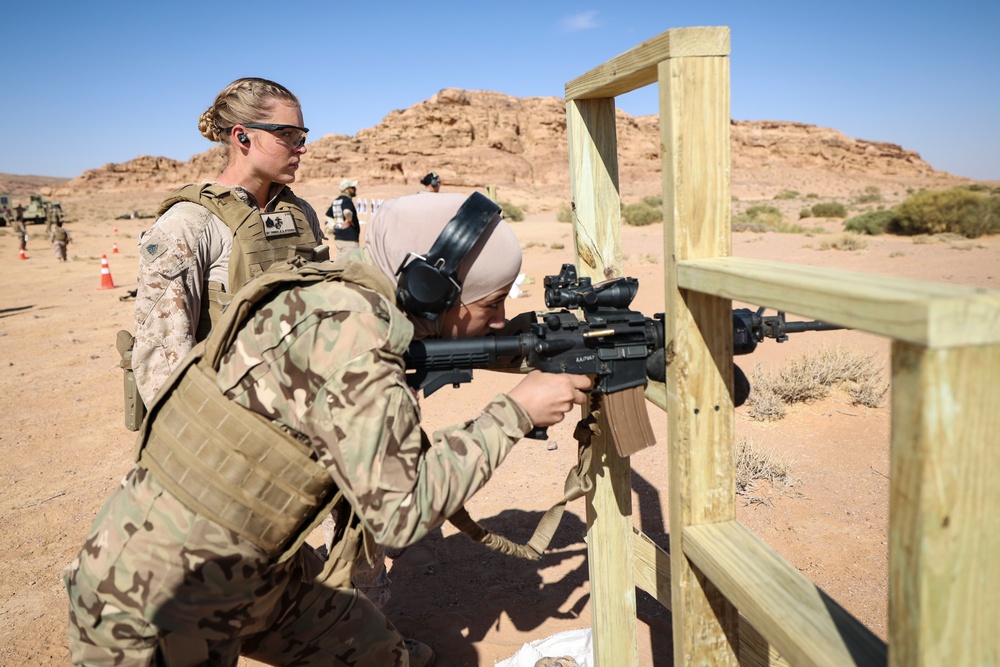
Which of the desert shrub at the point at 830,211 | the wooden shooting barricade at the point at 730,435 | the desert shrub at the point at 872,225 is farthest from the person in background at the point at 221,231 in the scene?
the desert shrub at the point at 830,211

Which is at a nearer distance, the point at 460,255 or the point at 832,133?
the point at 460,255

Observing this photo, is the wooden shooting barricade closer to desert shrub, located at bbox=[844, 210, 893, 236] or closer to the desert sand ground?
the desert sand ground

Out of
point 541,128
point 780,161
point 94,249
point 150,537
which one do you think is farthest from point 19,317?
point 780,161

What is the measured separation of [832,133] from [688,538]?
8658 cm

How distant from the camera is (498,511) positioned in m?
3.96

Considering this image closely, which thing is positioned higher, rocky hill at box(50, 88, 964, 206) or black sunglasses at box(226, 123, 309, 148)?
rocky hill at box(50, 88, 964, 206)

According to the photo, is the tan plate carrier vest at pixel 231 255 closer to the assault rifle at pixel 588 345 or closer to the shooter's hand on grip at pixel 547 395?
the assault rifle at pixel 588 345

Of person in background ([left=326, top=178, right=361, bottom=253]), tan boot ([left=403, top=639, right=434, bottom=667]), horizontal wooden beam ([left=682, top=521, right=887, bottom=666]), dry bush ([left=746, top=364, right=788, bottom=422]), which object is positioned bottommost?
tan boot ([left=403, top=639, right=434, bottom=667])

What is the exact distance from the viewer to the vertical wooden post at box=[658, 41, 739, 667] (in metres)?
1.28

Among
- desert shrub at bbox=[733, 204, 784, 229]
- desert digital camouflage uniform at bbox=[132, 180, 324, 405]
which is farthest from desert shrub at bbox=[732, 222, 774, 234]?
desert digital camouflage uniform at bbox=[132, 180, 324, 405]

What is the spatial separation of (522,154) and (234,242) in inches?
2563

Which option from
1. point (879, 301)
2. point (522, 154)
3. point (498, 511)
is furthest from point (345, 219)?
point (522, 154)

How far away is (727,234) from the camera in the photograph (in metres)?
1.36

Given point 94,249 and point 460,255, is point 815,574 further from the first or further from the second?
point 94,249
